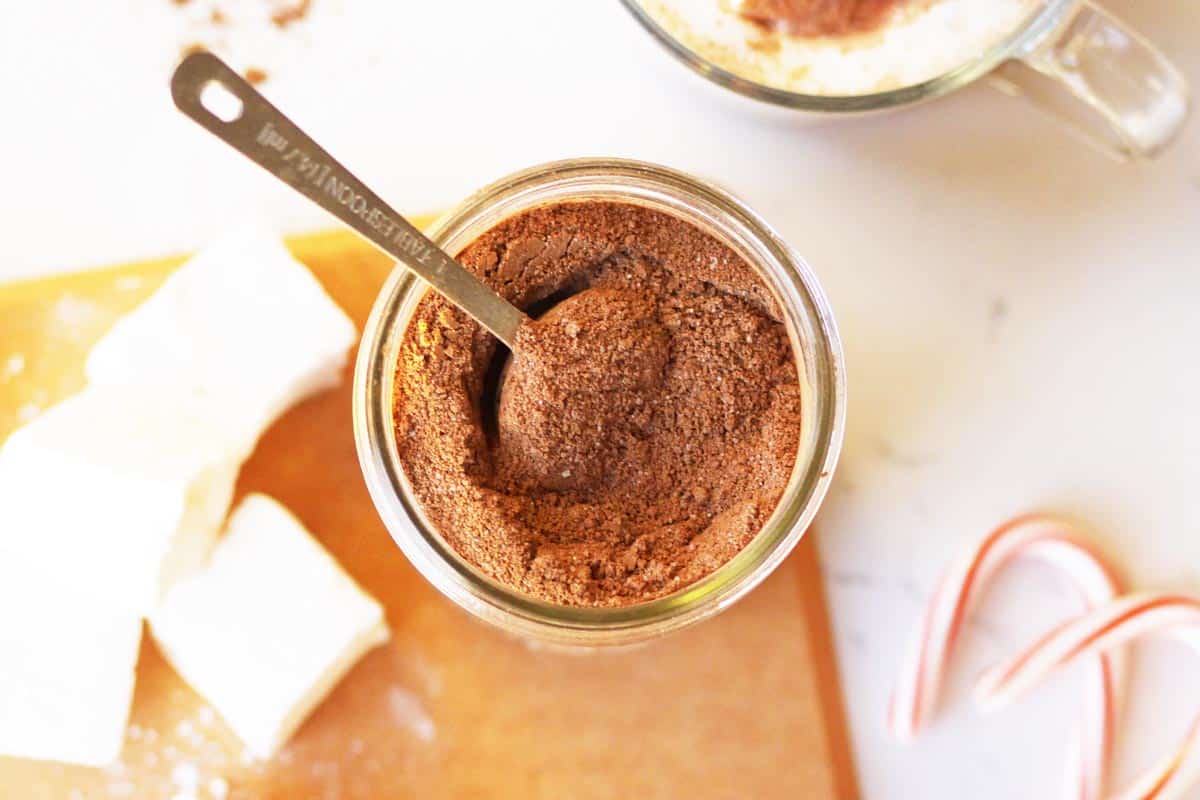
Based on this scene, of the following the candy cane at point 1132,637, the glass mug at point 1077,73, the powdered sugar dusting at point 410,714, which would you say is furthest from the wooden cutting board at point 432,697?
the glass mug at point 1077,73

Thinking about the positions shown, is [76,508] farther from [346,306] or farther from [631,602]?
[631,602]

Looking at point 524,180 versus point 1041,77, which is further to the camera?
point 1041,77

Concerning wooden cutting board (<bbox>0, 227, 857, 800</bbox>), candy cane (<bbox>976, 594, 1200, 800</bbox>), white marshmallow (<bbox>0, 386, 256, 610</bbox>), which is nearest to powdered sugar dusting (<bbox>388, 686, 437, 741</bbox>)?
wooden cutting board (<bbox>0, 227, 857, 800</bbox>)

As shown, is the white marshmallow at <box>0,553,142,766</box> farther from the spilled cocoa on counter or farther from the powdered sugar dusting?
the spilled cocoa on counter

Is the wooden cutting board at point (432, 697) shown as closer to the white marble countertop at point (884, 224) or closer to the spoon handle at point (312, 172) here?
the white marble countertop at point (884, 224)

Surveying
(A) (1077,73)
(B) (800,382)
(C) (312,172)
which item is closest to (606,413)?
(B) (800,382)

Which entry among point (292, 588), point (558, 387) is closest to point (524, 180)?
point (558, 387)
